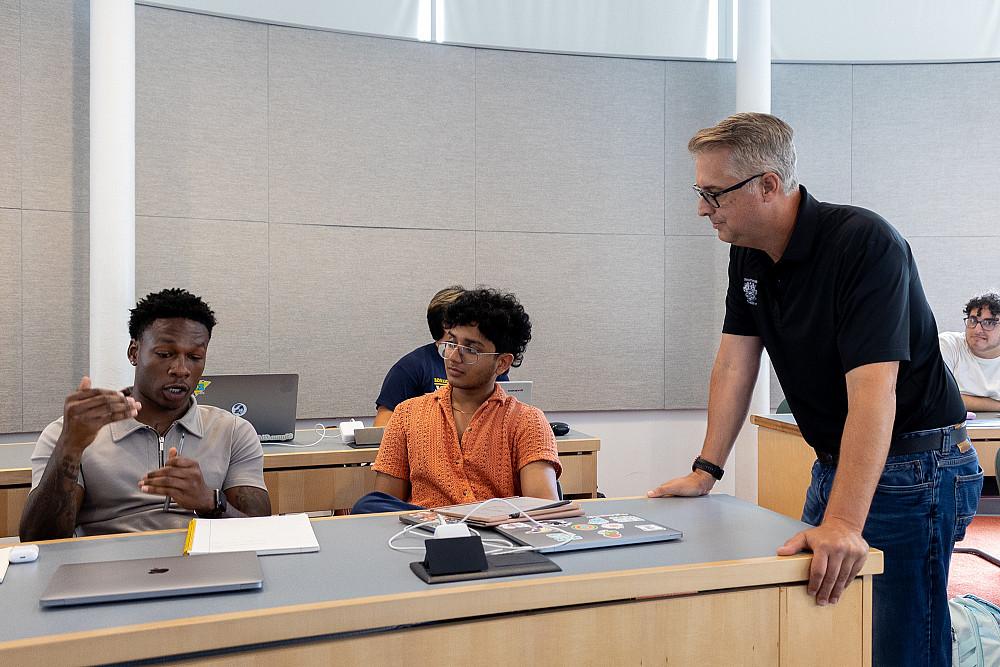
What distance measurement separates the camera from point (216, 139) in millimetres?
4863

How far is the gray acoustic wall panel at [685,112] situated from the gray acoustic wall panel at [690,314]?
0.47ft

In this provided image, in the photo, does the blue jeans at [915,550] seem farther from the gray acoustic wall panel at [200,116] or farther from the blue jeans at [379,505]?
the gray acoustic wall panel at [200,116]

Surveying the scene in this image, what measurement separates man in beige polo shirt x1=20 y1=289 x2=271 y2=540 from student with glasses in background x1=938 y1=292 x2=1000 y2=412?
388 centimetres

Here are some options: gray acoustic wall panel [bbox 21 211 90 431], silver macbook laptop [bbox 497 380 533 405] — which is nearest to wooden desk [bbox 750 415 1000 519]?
silver macbook laptop [bbox 497 380 533 405]

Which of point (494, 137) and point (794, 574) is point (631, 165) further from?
point (794, 574)

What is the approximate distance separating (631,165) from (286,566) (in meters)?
4.56

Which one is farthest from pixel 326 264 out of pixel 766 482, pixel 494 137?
pixel 766 482

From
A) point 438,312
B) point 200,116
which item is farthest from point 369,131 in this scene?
point 438,312

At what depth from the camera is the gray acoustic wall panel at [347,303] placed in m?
5.02

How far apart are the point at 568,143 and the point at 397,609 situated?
458cm

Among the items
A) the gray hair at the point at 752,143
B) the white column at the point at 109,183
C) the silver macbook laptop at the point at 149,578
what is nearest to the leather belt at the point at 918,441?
the gray hair at the point at 752,143

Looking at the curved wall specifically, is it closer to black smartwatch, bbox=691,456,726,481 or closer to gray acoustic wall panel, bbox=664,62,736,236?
gray acoustic wall panel, bbox=664,62,736,236

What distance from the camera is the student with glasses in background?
4594mm

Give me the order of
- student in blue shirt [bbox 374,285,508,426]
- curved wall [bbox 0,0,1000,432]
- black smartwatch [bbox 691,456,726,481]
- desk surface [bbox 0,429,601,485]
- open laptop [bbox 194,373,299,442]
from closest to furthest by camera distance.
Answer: black smartwatch [bbox 691,456,726,481]
desk surface [bbox 0,429,601,485]
open laptop [bbox 194,373,299,442]
student in blue shirt [bbox 374,285,508,426]
curved wall [bbox 0,0,1000,432]
